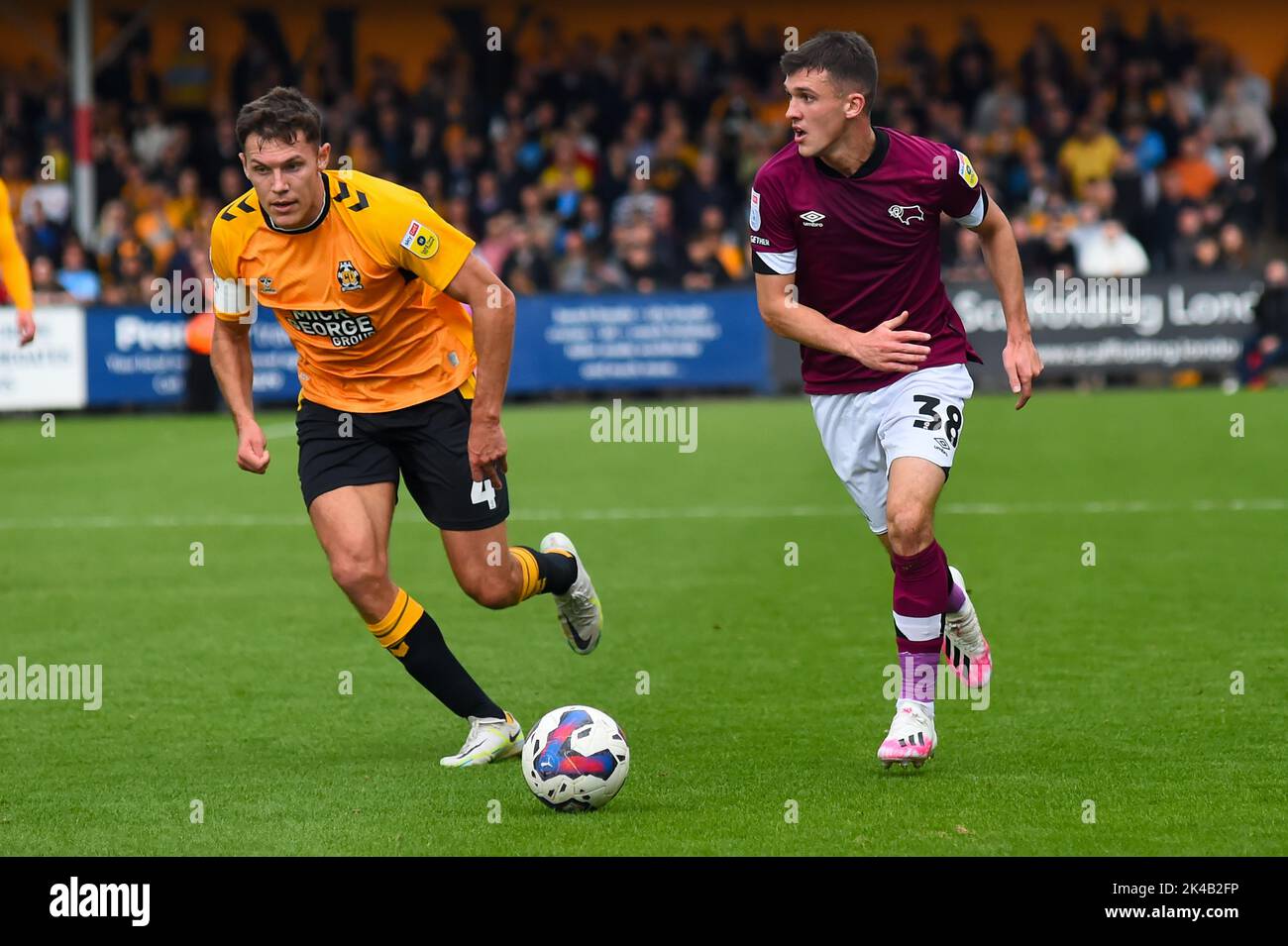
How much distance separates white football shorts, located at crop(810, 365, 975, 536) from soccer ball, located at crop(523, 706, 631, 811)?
137cm

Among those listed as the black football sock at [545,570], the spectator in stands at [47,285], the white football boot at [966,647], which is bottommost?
the white football boot at [966,647]

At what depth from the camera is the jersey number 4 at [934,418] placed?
646cm

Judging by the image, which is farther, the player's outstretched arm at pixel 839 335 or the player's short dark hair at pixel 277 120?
the player's outstretched arm at pixel 839 335

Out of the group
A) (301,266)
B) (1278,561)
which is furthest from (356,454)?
(1278,561)

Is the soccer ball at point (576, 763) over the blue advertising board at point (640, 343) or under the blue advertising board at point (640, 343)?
under

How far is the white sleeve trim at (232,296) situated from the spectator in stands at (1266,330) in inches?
671

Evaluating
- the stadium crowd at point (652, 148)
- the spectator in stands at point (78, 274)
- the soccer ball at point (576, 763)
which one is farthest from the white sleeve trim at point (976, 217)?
the spectator in stands at point (78, 274)

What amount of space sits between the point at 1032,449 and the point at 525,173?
38.8ft

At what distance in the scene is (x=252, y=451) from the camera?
21.5ft

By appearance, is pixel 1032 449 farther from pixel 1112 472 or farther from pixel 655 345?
pixel 655 345

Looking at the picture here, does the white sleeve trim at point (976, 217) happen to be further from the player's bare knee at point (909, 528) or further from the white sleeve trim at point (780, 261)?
the player's bare knee at point (909, 528)

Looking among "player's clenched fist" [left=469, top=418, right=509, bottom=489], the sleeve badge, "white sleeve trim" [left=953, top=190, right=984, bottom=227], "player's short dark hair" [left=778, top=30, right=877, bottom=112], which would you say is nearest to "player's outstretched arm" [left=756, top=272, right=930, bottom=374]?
"white sleeve trim" [left=953, top=190, right=984, bottom=227]

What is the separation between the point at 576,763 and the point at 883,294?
1.93 metres

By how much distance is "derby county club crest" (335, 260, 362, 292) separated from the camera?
648 centimetres
